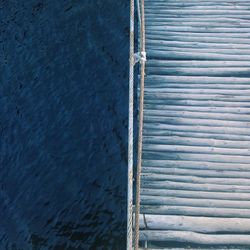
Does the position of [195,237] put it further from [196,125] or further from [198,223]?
[196,125]

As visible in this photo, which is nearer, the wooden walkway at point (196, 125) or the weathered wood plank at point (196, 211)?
the wooden walkway at point (196, 125)

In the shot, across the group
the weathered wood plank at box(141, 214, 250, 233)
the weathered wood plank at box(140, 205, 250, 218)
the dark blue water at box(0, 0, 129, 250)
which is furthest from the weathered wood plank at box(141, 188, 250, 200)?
the dark blue water at box(0, 0, 129, 250)

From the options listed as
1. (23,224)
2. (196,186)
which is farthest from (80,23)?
(196,186)

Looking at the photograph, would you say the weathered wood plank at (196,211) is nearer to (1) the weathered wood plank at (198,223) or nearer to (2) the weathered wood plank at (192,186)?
(1) the weathered wood plank at (198,223)

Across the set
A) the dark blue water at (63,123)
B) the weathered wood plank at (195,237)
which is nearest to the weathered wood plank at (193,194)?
the weathered wood plank at (195,237)

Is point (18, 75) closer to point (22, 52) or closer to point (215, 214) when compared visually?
point (22, 52)

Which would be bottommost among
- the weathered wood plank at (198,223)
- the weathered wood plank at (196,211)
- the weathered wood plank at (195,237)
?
the weathered wood plank at (195,237)

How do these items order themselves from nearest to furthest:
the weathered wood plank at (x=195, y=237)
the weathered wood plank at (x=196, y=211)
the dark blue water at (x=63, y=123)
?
1. the weathered wood plank at (x=195, y=237)
2. the weathered wood plank at (x=196, y=211)
3. the dark blue water at (x=63, y=123)
